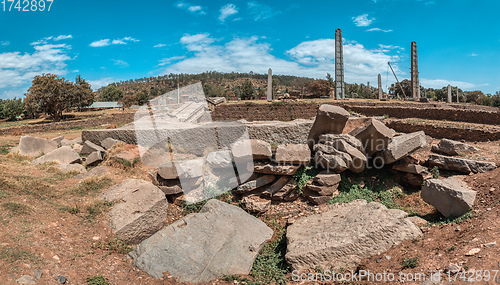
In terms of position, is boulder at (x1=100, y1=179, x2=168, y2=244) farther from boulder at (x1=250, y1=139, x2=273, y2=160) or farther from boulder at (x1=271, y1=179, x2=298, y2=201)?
boulder at (x1=271, y1=179, x2=298, y2=201)

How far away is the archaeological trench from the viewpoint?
4840mm

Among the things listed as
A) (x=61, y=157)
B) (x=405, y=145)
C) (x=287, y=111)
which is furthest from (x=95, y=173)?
(x=287, y=111)

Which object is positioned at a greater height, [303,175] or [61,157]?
[61,157]

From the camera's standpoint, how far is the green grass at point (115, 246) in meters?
4.89

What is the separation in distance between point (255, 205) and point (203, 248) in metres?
2.40

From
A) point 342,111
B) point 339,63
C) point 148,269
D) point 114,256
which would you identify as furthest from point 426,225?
point 339,63

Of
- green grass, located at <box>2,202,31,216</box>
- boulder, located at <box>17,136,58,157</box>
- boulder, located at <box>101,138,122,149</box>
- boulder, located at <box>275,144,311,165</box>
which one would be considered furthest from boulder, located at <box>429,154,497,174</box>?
boulder, located at <box>17,136,58,157</box>

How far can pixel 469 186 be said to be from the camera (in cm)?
589

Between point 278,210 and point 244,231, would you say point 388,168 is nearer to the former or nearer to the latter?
point 278,210

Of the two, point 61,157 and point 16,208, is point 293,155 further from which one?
point 61,157

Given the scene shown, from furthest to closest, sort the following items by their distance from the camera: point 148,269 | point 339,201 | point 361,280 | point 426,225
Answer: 1. point 339,201
2. point 426,225
3. point 148,269
4. point 361,280

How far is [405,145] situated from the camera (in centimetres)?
704

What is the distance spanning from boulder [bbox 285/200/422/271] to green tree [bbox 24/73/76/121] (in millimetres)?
27613

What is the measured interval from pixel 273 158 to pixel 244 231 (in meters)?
2.28
